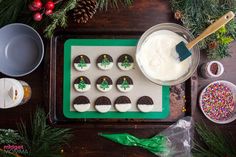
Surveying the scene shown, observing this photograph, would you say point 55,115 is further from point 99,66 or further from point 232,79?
point 232,79

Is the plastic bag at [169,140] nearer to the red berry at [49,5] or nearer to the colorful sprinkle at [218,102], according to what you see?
the colorful sprinkle at [218,102]

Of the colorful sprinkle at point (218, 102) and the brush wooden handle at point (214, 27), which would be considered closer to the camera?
the brush wooden handle at point (214, 27)

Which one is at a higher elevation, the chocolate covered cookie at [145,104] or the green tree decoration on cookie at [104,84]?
the green tree decoration on cookie at [104,84]

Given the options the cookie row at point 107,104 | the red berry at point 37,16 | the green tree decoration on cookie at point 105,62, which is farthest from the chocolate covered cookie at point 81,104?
the red berry at point 37,16

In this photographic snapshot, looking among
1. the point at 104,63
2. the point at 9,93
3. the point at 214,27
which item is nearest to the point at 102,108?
the point at 104,63

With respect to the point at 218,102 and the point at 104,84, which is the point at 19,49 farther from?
the point at 218,102

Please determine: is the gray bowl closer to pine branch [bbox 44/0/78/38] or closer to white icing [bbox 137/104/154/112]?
pine branch [bbox 44/0/78/38]

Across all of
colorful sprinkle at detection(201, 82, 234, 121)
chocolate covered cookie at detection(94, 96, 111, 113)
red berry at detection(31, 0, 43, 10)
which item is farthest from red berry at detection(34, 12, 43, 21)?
colorful sprinkle at detection(201, 82, 234, 121)
